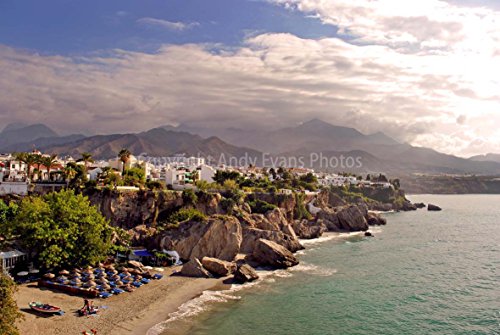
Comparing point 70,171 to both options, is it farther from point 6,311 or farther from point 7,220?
point 6,311

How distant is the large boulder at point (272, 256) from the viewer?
55.9m

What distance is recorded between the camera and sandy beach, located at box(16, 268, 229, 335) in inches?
1310

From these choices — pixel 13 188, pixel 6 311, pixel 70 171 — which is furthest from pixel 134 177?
pixel 6 311

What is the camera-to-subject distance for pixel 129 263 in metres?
51.1

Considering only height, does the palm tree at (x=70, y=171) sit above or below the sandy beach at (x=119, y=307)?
above

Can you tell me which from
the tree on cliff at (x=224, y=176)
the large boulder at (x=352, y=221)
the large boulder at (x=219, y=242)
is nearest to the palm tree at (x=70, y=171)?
the large boulder at (x=219, y=242)

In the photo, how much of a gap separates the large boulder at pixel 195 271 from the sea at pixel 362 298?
18.7 ft

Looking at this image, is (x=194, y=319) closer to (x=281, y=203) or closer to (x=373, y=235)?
(x=281, y=203)

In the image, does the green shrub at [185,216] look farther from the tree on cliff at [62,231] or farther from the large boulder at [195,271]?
the tree on cliff at [62,231]

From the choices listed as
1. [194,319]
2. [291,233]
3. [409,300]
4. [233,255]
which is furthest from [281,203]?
[194,319]

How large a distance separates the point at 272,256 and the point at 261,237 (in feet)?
29.1

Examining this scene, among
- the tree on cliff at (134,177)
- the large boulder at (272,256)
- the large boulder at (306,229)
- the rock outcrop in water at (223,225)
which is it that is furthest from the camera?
the large boulder at (306,229)

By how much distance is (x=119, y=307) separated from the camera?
38469 mm

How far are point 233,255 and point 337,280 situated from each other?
1503cm
